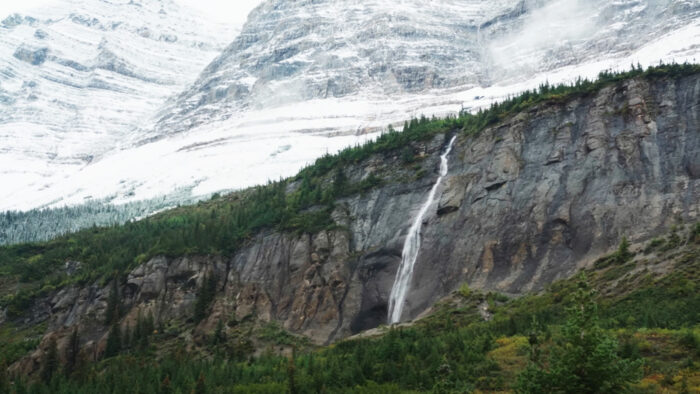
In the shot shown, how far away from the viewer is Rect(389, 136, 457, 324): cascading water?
95562mm

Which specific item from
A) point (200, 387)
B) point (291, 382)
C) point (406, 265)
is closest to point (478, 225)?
point (406, 265)

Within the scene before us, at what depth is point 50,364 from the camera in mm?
96125

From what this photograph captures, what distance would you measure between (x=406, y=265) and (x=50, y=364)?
51.5 metres

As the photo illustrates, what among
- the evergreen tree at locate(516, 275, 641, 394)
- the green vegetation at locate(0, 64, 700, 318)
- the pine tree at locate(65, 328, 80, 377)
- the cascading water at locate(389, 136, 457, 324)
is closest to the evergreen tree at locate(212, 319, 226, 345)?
the pine tree at locate(65, 328, 80, 377)

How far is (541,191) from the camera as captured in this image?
97062mm

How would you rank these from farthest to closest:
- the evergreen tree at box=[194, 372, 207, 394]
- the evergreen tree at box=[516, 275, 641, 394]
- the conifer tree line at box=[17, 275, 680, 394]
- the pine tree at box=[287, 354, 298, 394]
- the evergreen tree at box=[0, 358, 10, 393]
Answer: the evergreen tree at box=[0, 358, 10, 393], the evergreen tree at box=[194, 372, 207, 394], the pine tree at box=[287, 354, 298, 394], the conifer tree line at box=[17, 275, 680, 394], the evergreen tree at box=[516, 275, 641, 394]

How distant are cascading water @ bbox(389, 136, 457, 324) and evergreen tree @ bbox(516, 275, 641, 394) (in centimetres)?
5708

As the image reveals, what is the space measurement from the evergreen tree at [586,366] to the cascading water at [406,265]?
57.1 m

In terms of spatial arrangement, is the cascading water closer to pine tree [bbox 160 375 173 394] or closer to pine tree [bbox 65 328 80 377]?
pine tree [bbox 160 375 173 394]

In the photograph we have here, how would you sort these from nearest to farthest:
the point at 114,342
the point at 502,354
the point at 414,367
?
the point at 502,354 < the point at 414,367 < the point at 114,342

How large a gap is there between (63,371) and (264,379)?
38.1 metres

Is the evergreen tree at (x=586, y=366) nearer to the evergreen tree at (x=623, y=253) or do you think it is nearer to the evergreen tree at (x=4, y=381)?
the evergreen tree at (x=623, y=253)

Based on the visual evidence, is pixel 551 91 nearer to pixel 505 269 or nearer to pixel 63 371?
pixel 505 269

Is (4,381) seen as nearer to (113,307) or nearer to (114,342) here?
(114,342)
